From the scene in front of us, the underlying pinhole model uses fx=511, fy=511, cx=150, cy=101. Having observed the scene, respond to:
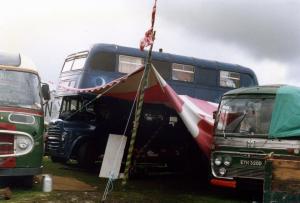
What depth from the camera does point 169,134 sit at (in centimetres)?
1441

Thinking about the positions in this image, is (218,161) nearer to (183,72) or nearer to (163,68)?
(163,68)

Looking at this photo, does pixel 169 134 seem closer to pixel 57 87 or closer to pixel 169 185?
pixel 169 185

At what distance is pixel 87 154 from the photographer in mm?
14430

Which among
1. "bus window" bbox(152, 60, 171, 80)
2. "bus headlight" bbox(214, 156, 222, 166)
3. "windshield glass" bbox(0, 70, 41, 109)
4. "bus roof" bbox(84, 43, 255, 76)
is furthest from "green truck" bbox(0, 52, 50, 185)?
"bus window" bbox(152, 60, 171, 80)

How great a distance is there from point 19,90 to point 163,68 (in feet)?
23.0

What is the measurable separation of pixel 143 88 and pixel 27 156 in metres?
2.66

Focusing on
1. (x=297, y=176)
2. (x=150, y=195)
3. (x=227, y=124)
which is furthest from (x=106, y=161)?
(x=297, y=176)

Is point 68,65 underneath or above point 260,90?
above

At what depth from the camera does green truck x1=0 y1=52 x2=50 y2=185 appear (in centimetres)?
978

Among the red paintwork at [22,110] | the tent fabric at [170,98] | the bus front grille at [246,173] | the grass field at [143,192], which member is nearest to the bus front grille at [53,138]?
the grass field at [143,192]

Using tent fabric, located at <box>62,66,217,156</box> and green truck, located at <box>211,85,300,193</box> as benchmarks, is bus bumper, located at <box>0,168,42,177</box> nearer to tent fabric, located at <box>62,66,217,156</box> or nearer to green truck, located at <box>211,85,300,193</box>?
tent fabric, located at <box>62,66,217,156</box>

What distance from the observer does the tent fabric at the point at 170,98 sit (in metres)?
10.5

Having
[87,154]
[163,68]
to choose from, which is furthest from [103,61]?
[87,154]

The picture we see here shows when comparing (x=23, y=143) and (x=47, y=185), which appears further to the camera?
(x=47, y=185)
